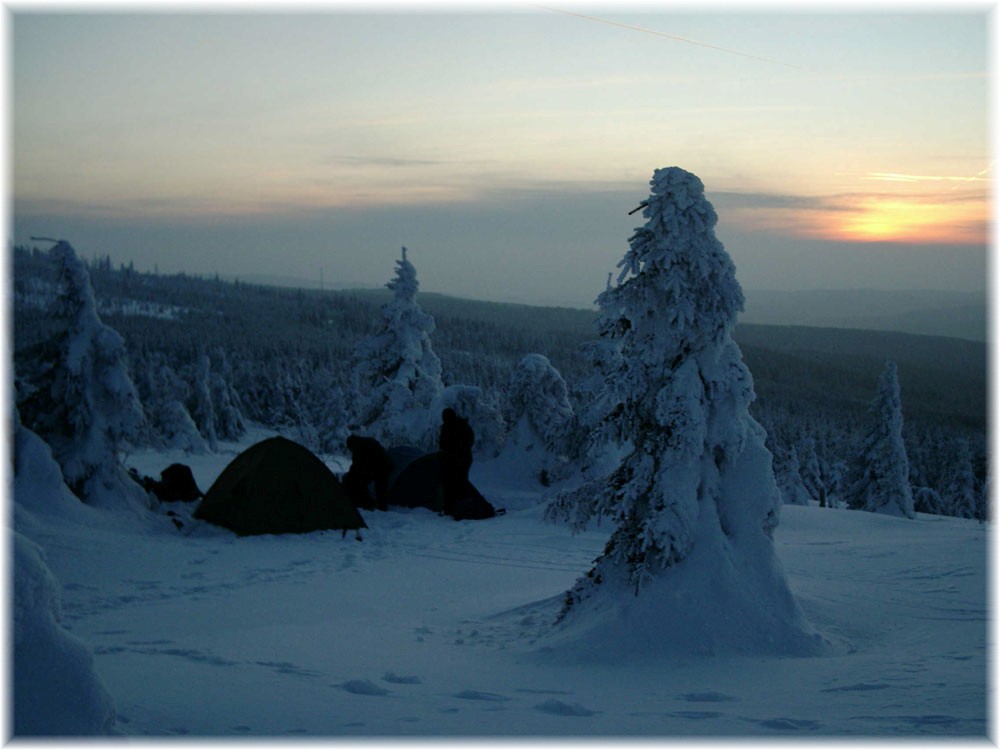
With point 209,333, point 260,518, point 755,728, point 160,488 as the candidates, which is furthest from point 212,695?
point 209,333

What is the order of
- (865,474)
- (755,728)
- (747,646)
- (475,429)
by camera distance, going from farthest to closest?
(865,474), (475,429), (747,646), (755,728)

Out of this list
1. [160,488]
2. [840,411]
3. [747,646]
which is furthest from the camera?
[840,411]

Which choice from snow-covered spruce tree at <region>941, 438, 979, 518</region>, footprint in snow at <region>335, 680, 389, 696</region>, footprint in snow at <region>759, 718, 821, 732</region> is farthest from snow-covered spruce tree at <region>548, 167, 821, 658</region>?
snow-covered spruce tree at <region>941, 438, 979, 518</region>

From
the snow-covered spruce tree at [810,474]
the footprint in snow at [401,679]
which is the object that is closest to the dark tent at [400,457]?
the footprint in snow at [401,679]

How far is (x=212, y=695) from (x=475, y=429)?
63.9ft

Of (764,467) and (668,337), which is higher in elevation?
(668,337)

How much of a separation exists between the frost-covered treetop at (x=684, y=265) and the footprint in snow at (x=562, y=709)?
432cm

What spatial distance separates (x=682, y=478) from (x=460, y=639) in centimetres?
341

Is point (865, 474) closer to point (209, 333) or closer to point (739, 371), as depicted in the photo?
point (739, 371)

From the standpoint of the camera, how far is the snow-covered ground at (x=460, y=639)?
21.5 ft

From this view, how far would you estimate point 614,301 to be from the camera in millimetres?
9781

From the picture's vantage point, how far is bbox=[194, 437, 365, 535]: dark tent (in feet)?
53.6

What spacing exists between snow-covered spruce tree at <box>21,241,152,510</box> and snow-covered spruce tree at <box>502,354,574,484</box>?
12.5 m

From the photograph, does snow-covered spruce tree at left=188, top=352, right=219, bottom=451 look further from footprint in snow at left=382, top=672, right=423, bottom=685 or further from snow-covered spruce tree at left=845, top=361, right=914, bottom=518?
footprint in snow at left=382, top=672, right=423, bottom=685
